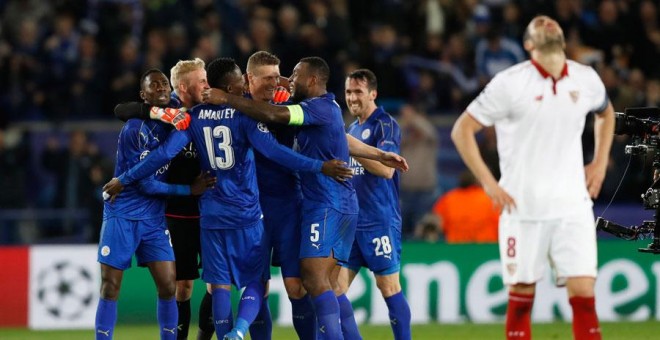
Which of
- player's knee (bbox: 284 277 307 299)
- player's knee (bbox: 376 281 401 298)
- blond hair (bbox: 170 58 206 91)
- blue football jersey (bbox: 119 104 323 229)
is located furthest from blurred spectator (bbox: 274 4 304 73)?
player's knee (bbox: 284 277 307 299)

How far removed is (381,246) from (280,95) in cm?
169

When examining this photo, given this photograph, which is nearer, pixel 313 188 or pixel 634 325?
pixel 313 188

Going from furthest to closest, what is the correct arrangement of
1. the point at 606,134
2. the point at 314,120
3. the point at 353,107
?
the point at 353,107, the point at 314,120, the point at 606,134

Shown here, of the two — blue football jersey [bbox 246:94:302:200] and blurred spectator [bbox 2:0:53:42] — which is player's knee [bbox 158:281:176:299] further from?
blurred spectator [bbox 2:0:53:42]

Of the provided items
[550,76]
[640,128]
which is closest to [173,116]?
[550,76]

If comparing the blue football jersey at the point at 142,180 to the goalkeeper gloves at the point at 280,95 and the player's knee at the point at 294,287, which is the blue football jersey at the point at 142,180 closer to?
the goalkeeper gloves at the point at 280,95

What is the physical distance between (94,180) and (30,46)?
111 inches

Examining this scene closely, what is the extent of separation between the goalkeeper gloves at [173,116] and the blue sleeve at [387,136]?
1.66 meters

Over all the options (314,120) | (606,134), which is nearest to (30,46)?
(314,120)

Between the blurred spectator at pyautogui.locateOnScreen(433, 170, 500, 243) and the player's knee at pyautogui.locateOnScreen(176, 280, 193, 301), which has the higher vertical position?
the blurred spectator at pyautogui.locateOnScreen(433, 170, 500, 243)

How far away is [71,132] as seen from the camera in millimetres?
17531

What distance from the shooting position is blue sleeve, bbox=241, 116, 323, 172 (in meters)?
9.52

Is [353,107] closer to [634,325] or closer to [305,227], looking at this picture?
[305,227]

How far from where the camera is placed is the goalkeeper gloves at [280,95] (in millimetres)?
9969
